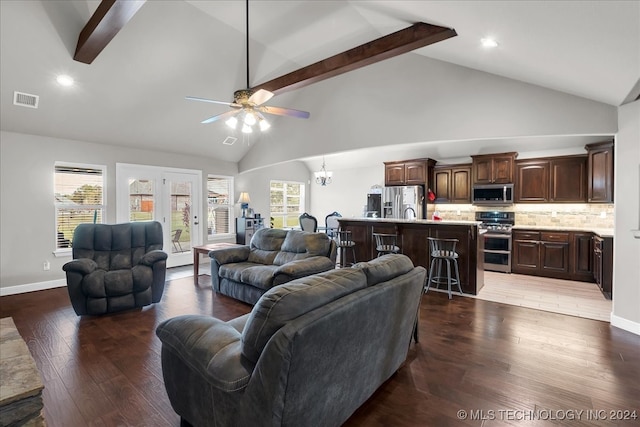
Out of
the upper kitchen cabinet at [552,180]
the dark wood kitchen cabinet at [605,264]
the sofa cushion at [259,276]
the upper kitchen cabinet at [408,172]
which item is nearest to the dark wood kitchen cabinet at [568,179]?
the upper kitchen cabinet at [552,180]

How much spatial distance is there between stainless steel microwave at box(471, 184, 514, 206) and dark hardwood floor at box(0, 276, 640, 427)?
306 centimetres

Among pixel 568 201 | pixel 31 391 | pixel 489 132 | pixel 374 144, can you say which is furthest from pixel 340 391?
pixel 568 201

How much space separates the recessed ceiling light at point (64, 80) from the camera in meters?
4.23

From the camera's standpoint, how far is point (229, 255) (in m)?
4.62

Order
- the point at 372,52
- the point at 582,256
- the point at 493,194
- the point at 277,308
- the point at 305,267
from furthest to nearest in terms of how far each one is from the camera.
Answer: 1. the point at 493,194
2. the point at 582,256
3. the point at 372,52
4. the point at 305,267
5. the point at 277,308

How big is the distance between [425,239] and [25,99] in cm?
622

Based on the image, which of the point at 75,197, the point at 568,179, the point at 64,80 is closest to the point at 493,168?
the point at 568,179

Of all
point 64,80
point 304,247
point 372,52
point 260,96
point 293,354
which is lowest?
point 293,354

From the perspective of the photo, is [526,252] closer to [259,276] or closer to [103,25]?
[259,276]

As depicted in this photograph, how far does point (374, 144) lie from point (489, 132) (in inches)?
71.4

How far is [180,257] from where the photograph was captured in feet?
22.8

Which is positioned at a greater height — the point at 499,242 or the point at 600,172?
the point at 600,172

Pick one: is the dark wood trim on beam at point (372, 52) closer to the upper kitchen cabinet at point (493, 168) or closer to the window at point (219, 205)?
the window at point (219, 205)

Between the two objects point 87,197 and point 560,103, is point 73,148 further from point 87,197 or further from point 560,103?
point 560,103
